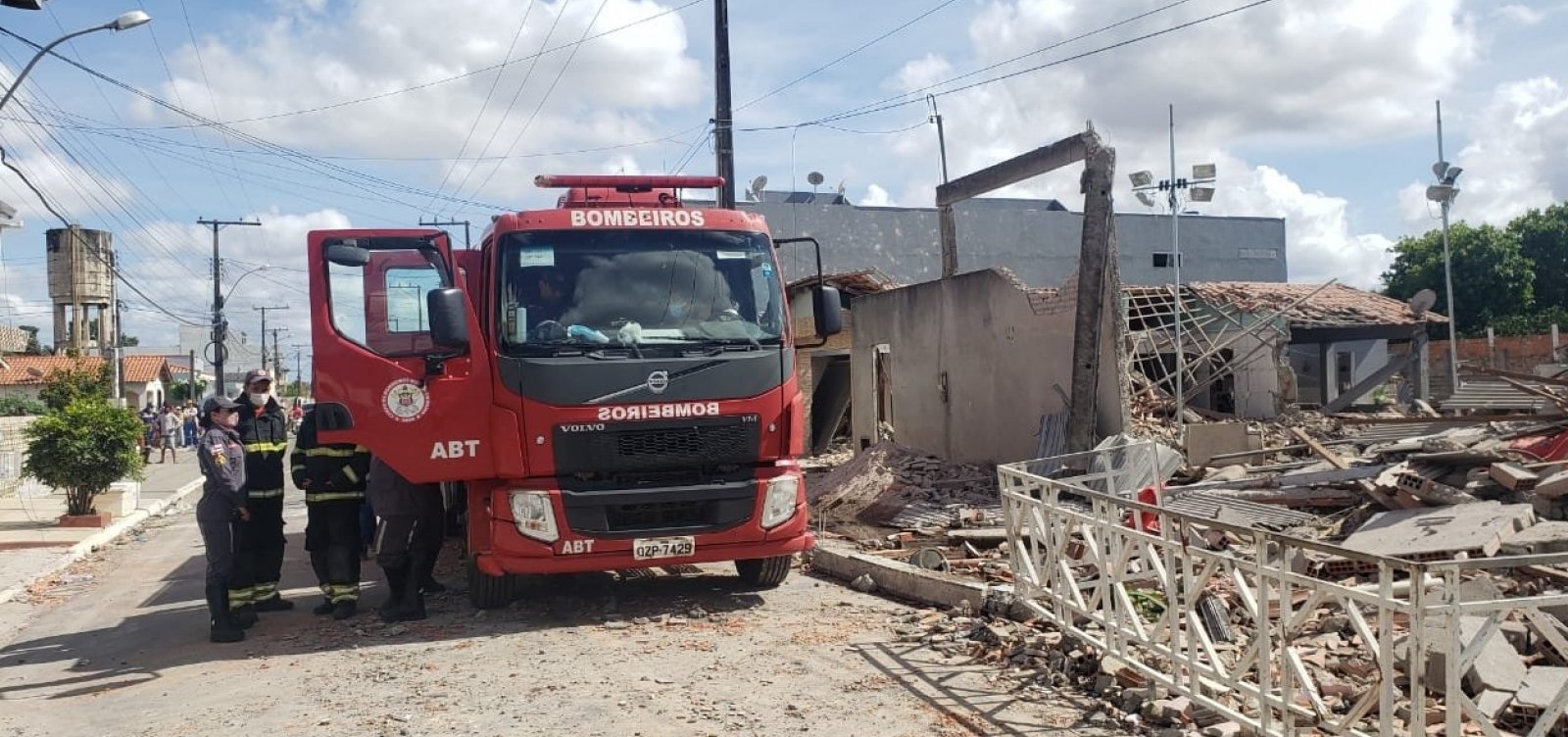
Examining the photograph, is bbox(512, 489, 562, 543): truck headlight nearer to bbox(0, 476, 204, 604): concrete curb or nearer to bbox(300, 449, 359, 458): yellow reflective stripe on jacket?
bbox(300, 449, 359, 458): yellow reflective stripe on jacket

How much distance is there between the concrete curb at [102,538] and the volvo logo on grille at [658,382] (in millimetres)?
6622

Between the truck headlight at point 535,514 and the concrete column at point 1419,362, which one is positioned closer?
the truck headlight at point 535,514

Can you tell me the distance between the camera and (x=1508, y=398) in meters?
13.2

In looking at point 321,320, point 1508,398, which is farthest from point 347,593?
point 1508,398

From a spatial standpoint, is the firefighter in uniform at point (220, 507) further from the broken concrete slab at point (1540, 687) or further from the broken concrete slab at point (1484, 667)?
the broken concrete slab at point (1540, 687)

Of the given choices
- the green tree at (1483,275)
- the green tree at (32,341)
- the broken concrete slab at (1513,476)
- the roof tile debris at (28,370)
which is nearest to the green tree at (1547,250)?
the green tree at (1483,275)

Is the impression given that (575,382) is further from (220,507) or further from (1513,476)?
(1513,476)

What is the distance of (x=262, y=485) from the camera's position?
26.8ft

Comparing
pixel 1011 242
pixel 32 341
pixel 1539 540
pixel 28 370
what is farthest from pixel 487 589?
pixel 32 341

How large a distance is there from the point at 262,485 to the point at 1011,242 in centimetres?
2843

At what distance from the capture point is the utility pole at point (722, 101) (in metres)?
15.7

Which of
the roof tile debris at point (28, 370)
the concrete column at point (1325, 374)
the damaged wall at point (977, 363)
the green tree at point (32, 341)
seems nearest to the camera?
the damaged wall at point (977, 363)

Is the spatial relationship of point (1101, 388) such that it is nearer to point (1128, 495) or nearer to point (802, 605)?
point (1128, 495)

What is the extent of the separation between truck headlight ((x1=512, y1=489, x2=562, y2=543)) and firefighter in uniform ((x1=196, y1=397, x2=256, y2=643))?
6.42 ft
